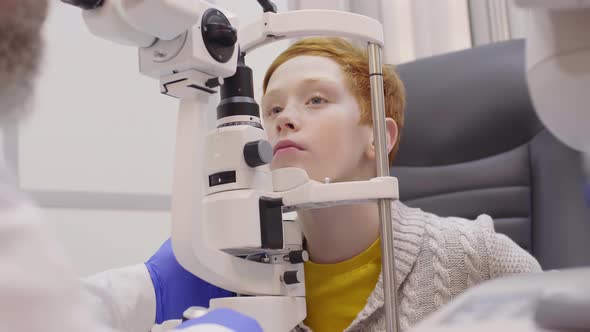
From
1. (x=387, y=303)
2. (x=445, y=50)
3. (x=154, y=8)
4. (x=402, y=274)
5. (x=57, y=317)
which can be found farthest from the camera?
(x=445, y=50)

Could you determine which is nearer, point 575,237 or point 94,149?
point 575,237

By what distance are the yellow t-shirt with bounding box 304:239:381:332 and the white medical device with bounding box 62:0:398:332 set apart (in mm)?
130

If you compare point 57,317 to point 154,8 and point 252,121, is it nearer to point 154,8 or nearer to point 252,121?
point 154,8

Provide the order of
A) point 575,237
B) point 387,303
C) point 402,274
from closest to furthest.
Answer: point 387,303, point 402,274, point 575,237

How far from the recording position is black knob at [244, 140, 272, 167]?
100 centimetres

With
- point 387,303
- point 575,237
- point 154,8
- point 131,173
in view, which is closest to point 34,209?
point 154,8

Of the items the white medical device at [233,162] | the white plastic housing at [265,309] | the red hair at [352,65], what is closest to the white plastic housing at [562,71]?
the white medical device at [233,162]

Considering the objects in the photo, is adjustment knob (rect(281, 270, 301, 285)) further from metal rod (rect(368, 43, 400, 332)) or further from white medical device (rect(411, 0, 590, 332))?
white medical device (rect(411, 0, 590, 332))

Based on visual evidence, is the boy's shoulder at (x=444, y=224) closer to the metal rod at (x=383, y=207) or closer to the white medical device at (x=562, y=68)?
the metal rod at (x=383, y=207)

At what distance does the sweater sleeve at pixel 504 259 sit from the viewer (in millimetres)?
1211

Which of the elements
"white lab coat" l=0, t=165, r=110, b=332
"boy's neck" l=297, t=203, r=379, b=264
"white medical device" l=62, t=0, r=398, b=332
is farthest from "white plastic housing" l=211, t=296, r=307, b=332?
"white lab coat" l=0, t=165, r=110, b=332

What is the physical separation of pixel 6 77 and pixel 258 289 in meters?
0.63

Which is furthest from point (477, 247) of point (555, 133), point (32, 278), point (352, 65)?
point (32, 278)

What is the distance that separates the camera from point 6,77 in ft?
1.76
